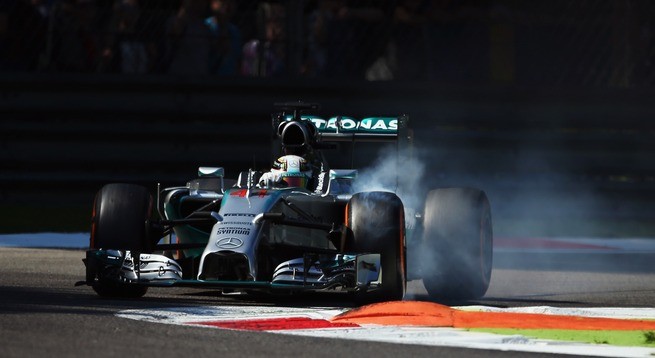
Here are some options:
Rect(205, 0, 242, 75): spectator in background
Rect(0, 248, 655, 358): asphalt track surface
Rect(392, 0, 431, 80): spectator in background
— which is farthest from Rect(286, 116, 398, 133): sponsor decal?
Rect(392, 0, 431, 80): spectator in background

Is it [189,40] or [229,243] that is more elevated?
[189,40]

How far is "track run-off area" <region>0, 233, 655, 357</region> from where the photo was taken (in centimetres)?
647

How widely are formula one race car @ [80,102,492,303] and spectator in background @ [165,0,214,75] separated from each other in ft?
13.6

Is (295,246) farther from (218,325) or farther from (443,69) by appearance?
(443,69)

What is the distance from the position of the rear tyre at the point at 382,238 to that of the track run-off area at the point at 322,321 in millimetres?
319

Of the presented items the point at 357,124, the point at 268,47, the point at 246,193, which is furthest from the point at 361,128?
the point at 268,47

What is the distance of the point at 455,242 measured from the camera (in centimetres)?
927

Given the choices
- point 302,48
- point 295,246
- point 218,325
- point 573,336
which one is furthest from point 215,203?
point 302,48

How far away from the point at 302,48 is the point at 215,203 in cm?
548

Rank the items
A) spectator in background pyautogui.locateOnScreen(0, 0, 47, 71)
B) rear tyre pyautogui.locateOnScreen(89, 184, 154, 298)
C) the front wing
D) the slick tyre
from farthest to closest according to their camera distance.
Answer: spectator in background pyautogui.locateOnScreen(0, 0, 47, 71)
the slick tyre
rear tyre pyautogui.locateOnScreen(89, 184, 154, 298)
the front wing

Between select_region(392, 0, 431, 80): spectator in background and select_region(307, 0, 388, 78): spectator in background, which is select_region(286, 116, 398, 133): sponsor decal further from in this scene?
select_region(392, 0, 431, 80): spectator in background

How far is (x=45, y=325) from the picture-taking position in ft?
22.9

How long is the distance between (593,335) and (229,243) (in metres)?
2.13

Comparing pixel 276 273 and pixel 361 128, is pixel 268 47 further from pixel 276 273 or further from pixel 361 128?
pixel 276 273
